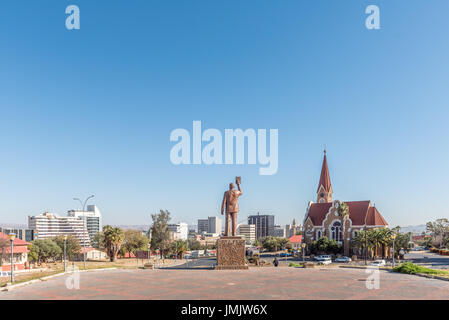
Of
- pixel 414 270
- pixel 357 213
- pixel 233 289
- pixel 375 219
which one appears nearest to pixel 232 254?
pixel 233 289

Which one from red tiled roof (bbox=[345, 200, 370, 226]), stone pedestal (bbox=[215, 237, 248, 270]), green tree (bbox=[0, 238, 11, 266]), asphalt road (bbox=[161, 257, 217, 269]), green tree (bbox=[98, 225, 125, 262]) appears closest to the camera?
stone pedestal (bbox=[215, 237, 248, 270])

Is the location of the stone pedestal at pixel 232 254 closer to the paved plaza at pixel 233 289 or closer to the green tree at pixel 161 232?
the paved plaza at pixel 233 289

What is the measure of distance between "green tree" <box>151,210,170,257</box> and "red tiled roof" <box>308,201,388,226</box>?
35.0m

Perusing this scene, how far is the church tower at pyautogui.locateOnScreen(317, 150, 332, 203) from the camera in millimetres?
89062

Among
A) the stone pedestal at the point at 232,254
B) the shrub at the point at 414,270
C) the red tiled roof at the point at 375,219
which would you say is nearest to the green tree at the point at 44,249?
the stone pedestal at the point at 232,254

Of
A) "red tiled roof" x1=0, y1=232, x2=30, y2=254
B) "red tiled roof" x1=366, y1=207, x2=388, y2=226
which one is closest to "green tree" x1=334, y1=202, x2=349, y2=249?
"red tiled roof" x1=366, y1=207, x2=388, y2=226

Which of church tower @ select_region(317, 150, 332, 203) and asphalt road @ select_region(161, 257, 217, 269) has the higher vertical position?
church tower @ select_region(317, 150, 332, 203)

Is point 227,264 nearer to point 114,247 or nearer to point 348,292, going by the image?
point 348,292

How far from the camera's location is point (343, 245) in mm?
74625

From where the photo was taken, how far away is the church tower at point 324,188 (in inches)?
3506

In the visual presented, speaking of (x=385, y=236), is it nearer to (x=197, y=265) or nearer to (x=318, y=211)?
(x=318, y=211)

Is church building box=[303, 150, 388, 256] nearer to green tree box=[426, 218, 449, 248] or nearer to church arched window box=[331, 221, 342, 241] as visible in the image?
church arched window box=[331, 221, 342, 241]
